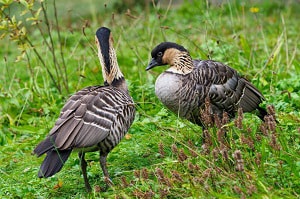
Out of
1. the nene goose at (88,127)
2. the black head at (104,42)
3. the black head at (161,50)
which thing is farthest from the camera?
the black head at (161,50)

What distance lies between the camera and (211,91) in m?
6.44

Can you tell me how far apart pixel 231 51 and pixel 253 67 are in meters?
Result: 0.42

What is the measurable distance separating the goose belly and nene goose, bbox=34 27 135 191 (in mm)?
349

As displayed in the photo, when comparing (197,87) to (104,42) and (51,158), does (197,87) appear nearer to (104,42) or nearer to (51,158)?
(104,42)

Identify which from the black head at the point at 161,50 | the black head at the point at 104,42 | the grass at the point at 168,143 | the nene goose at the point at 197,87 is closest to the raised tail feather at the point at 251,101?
the nene goose at the point at 197,87

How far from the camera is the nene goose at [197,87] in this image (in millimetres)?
6277

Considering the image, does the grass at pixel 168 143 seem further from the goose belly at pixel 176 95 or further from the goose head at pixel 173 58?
the goose head at pixel 173 58

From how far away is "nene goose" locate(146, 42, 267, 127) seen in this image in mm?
6277

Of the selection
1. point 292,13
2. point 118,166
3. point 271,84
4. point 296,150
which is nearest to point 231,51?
point 271,84

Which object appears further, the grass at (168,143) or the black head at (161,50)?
the black head at (161,50)

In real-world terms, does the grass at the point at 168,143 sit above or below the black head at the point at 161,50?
below

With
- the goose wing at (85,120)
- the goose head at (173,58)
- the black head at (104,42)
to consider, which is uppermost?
the black head at (104,42)

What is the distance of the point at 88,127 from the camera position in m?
5.59

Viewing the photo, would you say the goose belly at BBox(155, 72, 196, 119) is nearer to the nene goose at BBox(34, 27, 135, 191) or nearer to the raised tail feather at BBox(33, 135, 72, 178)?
the nene goose at BBox(34, 27, 135, 191)
